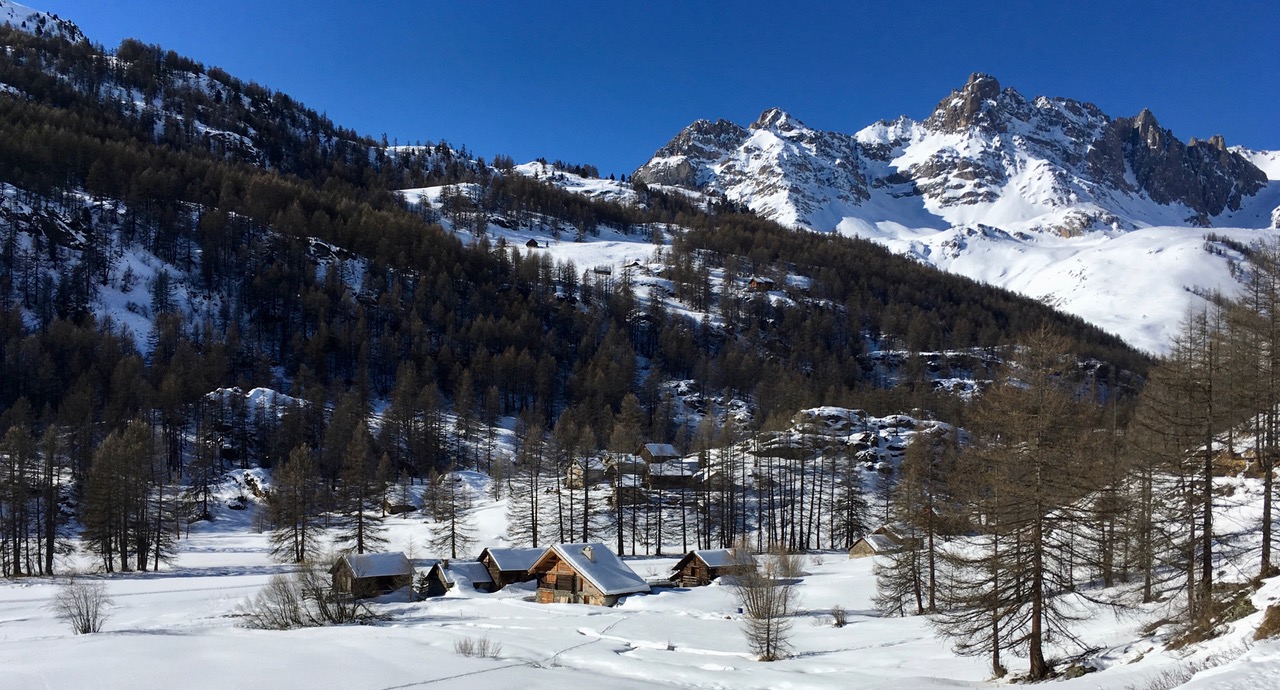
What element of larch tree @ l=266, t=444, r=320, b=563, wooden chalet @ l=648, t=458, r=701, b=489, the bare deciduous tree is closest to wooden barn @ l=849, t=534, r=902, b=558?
wooden chalet @ l=648, t=458, r=701, b=489

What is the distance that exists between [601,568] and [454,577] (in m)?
10.1

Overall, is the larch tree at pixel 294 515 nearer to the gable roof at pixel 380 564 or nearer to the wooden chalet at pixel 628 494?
the gable roof at pixel 380 564

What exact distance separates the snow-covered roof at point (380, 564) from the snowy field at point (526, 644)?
2.27m

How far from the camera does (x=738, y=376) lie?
402 ft

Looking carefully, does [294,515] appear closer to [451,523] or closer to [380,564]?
[380,564]

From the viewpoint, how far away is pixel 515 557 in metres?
47.7

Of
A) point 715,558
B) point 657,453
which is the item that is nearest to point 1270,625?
point 715,558

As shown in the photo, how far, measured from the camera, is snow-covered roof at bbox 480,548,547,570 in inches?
1849

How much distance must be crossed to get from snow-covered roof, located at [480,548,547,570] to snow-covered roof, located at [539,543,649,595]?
268cm

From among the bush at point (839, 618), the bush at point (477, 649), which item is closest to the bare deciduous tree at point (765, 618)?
the bush at point (839, 618)

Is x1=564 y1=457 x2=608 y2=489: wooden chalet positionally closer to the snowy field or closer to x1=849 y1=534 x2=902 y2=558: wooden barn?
the snowy field

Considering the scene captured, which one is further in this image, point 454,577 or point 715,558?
point 715,558

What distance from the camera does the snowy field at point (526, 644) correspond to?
1391 centimetres

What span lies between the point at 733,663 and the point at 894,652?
20.1 feet
